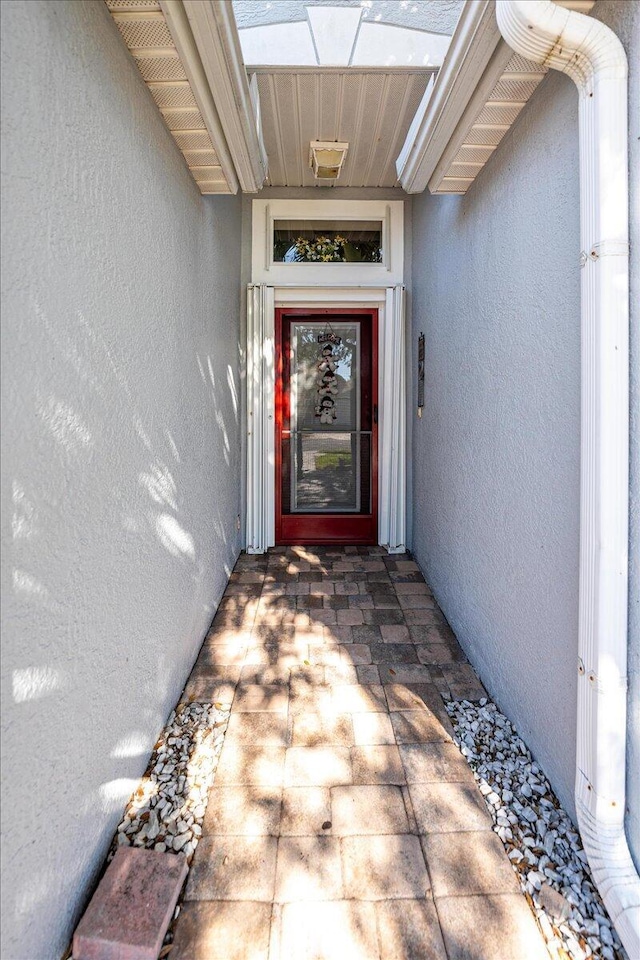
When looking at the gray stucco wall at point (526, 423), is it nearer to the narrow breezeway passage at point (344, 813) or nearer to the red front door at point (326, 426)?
the narrow breezeway passage at point (344, 813)

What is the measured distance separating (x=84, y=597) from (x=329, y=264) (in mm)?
3420

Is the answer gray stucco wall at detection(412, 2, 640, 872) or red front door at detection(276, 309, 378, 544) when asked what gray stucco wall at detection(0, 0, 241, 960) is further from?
red front door at detection(276, 309, 378, 544)

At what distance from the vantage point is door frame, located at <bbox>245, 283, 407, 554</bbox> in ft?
12.3

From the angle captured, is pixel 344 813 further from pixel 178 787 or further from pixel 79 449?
pixel 79 449

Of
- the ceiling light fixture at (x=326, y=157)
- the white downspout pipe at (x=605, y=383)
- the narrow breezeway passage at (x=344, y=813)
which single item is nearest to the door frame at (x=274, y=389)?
the ceiling light fixture at (x=326, y=157)

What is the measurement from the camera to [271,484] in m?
3.92

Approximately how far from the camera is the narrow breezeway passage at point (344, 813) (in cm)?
112

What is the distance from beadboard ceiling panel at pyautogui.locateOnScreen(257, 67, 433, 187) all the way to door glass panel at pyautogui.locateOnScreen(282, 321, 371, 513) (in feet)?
3.87

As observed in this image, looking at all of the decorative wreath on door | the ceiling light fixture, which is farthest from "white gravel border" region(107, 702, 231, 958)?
the ceiling light fixture

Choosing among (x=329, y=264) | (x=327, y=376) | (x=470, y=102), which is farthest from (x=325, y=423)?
(x=470, y=102)

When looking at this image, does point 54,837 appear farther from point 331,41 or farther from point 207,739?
point 331,41

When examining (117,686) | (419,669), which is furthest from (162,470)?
(419,669)

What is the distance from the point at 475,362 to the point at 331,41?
5.59 feet

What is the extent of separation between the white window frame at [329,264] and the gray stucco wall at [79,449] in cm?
191
